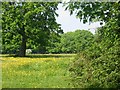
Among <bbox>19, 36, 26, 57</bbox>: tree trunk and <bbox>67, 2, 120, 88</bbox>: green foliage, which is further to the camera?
<bbox>19, 36, 26, 57</bbox>: tree trunk

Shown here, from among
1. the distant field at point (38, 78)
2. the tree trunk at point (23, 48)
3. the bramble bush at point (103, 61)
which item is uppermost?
the bramble bush at point (103, 61)

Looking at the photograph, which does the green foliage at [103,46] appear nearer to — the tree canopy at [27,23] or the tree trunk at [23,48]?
the tree canopy at [27,23]

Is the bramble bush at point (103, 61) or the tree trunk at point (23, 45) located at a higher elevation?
the bramble bush at point (103, 61)

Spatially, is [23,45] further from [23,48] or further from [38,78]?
[38,78]

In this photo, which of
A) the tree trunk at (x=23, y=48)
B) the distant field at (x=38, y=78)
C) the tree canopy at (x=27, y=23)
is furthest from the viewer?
the tree trunk at (x=23, y=48)

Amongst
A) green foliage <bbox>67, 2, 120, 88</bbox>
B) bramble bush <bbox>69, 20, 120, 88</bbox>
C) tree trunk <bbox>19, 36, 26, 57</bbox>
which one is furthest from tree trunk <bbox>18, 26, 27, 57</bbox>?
green foliage <bbox>67, 2, 120, 88</bbox>

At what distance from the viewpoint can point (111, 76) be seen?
8547mm

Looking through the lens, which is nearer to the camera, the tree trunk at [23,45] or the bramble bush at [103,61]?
the bramble bush at [103,61]

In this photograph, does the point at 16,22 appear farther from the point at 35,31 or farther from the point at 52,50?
the point at 52,50

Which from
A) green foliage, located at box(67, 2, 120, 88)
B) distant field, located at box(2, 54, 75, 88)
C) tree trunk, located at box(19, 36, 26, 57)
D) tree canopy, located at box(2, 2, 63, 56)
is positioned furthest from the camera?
tree trunk, located at box(19, 36, 26, 57)

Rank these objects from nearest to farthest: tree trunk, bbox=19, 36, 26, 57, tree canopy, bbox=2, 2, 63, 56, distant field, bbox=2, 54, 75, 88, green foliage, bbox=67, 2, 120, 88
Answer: green foliage, bbox=67, 2, 120, 88 < distant field, bbox=2, 54, 75, 88 < tree canopy, bbox=2, 2, 63, 56 < tree trunk, bbox=19, 36, 26, 57

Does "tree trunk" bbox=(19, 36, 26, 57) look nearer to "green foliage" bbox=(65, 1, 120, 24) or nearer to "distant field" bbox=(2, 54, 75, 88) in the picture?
"distant field" bbox=(2, 54, 75, 88)

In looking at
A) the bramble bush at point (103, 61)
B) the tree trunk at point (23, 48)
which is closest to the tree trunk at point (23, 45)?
the tree trunk at point (23, 48)

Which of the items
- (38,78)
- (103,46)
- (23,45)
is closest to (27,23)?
(23,45)
